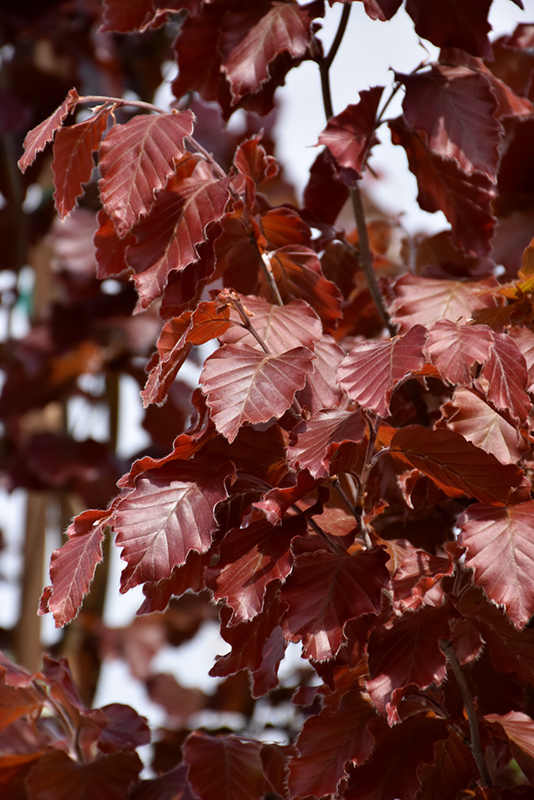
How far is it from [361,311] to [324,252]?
A: 0.37 feet

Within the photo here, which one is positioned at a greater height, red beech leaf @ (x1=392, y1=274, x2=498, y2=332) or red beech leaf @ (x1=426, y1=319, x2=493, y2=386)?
red beech leaf @ (x1=426, y1=319, x2=493, y2=386)

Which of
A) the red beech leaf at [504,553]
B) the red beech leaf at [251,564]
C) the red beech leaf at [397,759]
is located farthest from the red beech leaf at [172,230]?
the red beech leaf at [397,759]

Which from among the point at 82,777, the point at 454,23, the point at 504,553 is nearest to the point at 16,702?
the point at 82,777

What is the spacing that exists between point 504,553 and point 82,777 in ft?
1.68

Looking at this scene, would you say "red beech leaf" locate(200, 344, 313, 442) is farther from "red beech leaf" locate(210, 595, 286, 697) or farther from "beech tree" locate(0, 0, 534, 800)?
"red beech leaf" locate(210, 595, 286, 697)

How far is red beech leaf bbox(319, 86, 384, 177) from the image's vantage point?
801mm

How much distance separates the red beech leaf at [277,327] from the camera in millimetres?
664

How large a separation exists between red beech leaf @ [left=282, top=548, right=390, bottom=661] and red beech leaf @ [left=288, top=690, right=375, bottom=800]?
0.41ft

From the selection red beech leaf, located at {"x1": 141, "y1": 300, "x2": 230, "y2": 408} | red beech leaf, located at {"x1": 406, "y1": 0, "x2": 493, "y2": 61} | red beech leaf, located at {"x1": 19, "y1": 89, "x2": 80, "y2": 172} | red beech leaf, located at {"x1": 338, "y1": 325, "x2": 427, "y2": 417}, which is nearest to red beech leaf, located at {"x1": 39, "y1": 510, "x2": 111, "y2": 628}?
red beech leaf, located at {"x1": 141, "y1": 300, "x2": 230, "y2": 408}

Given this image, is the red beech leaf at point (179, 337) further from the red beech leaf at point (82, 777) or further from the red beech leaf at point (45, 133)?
the red beech leaf at point (82, 777)

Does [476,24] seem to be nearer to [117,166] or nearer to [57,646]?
[117,166]

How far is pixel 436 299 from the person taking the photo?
83 cm

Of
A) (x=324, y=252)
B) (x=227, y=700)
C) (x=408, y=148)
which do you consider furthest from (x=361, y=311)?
(x=227, y=700)

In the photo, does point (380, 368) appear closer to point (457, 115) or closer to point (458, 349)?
point (458, 349)
